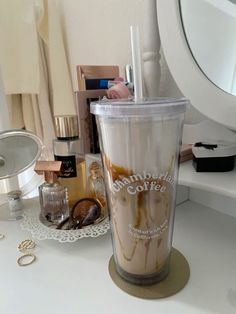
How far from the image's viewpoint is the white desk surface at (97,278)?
0.91 ft

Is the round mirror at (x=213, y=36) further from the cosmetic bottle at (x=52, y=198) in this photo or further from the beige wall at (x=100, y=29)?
the cosmetic bottle at (x=52, y=198)

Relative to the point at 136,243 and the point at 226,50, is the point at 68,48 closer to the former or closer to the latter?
the point at 226,50

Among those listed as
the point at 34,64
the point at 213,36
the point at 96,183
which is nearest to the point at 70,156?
the point at 96,183

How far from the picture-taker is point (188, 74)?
415 mm

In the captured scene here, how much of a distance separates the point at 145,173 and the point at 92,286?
6.3 inches

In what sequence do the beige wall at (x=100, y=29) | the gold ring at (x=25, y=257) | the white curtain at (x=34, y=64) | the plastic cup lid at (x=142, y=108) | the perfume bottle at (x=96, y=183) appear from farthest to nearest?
the white curtain at (x=34, y=64) → the beige wall at (x=100, y=29) → the perfume bottle at (x=96, y=183) → the gold ring at (x=25, y=257) → the plastic cup lid at (x=142, y=108)

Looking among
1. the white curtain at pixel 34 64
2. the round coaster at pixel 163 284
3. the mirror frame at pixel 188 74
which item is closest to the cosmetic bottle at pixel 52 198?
the round coaster at pixel 163 284

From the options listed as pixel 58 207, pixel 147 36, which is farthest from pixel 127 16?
pixel 58 207

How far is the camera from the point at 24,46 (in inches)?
28.9

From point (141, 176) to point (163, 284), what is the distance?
0.15 metres

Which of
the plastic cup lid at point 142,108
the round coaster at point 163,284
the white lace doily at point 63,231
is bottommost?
the round coaster at point 163,284

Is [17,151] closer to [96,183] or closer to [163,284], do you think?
[96,183]

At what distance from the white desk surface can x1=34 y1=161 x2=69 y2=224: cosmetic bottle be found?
0.16 ft

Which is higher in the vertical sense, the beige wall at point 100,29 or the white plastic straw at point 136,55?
the beige wall at point 100,29
